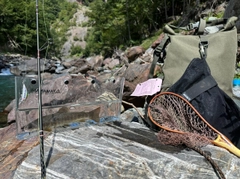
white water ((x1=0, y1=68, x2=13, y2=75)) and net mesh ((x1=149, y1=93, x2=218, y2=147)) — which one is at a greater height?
net mesh ((x1=149, y1=93, x2=218, y2=147))

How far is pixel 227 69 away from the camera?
94.8 inches

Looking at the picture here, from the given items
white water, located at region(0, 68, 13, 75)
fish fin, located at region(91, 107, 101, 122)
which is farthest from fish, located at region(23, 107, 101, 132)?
white water, located at region(0, 68, 13, 75)

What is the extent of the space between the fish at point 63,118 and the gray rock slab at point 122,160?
269 millimetres

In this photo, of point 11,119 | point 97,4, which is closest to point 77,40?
point 97,4

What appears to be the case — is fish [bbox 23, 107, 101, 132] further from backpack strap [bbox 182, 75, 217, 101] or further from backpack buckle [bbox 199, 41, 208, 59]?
backpack buckle [bbox 199, 41, 208, 59]

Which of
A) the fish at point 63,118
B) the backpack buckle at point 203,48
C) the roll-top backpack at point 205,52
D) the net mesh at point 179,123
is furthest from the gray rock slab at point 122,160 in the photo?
the backpack buckle at point 203,48

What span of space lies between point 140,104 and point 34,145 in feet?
7.50

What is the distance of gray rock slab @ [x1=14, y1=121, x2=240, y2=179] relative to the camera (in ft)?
Result: 5.63

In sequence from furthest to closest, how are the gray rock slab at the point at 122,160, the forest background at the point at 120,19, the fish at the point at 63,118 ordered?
the forest background at the point at 120,19, the fish at the point at 63,118, the gray rock slab at the point at 122,160

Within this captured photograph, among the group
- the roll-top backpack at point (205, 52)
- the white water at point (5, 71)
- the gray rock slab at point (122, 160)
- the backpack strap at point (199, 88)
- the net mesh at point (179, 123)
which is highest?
the roll-top backpack at point (205, 52)

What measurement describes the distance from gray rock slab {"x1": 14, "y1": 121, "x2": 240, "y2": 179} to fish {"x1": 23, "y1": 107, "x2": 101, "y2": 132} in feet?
0.88

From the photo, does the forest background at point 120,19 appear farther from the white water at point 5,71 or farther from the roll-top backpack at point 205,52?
the roll-top backpack at point 205,52

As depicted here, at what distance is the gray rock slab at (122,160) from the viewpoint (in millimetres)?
1715

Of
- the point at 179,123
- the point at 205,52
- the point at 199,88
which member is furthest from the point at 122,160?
the point at 205,52
